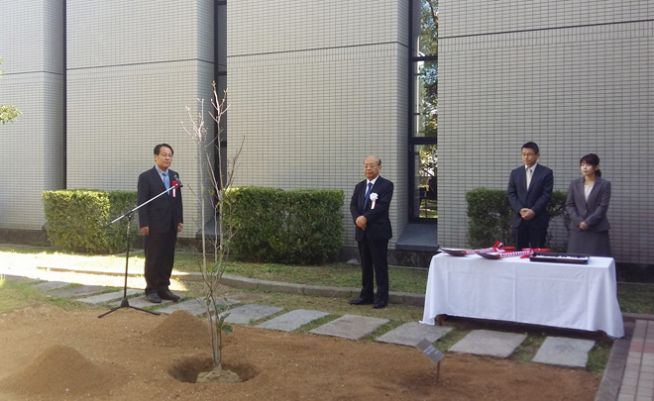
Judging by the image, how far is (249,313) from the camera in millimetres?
7309

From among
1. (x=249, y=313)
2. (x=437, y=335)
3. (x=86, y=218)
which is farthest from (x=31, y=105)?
(x=437, y=335)

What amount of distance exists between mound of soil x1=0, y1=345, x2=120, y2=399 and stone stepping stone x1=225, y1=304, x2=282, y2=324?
2179 mm

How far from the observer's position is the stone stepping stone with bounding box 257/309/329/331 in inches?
263

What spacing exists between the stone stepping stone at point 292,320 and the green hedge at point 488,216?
326cm

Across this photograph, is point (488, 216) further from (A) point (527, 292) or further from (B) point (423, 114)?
(A) point (527, 292)

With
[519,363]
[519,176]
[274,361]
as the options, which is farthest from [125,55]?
→ [519,363]

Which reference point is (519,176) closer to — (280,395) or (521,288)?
(521,288)

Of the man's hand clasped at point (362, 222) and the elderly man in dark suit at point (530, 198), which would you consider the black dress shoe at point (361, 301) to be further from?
the elderly man in dark suit at point (530, 198)

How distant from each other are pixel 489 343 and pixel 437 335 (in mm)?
534

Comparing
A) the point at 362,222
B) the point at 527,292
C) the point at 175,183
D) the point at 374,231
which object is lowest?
the point at 527,292

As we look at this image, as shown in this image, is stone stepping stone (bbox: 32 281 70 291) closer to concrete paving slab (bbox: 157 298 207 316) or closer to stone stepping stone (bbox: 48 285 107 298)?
stone stepping stone (bbox: 48 285 107 298)

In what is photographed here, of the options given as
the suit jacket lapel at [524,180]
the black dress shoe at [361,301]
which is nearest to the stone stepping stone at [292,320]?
the black dress shoe at [361,301]

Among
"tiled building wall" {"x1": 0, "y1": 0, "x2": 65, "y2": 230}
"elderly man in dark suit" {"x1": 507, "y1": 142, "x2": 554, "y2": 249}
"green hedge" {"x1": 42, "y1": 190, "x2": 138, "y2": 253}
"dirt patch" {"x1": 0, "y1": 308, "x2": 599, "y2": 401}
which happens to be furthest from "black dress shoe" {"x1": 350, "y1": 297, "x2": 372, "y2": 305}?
"tiled building wall" {"x1": 0, "y1": 0, "x2": 65, "y2": 230}

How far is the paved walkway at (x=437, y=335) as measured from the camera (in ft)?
16.0
